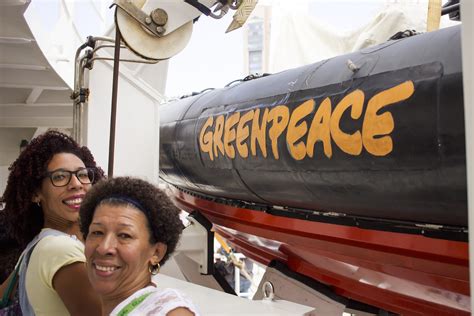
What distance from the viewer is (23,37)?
2896mm

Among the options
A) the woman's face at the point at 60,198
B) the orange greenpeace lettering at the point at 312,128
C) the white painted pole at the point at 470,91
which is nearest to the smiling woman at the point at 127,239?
the woman's face at the point at 60,198

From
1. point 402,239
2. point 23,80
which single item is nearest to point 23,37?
point 23,80

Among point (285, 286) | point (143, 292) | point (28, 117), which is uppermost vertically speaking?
point (28, 117)

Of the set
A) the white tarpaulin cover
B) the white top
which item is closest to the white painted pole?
the white top

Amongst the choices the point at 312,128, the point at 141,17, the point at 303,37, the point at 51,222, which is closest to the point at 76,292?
the point at 51,222

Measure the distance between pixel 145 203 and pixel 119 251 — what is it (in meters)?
0.13

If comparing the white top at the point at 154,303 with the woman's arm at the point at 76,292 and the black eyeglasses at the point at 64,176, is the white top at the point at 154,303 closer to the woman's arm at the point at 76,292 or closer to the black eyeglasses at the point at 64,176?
the woman's arm at the point at 76,292

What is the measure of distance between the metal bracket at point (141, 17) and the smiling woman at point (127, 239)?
1.11 metres

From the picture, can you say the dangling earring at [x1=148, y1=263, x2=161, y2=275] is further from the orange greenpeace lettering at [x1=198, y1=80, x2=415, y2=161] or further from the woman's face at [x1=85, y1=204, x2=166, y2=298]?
the orange greenpeace lettering at [x1=198, y1=80, x2=415, y2=161]

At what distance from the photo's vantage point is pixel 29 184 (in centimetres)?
151

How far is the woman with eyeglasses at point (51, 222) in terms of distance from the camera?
1.24 meters

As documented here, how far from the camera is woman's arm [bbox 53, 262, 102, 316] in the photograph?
4.04 ft

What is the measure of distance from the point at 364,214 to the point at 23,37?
2.10 metres

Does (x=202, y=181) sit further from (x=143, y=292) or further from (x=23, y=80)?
(x=143, y=292)
